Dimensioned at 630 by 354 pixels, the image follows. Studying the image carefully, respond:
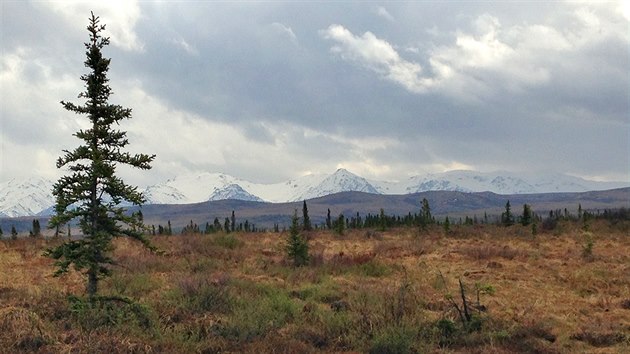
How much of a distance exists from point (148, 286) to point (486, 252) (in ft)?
58.0

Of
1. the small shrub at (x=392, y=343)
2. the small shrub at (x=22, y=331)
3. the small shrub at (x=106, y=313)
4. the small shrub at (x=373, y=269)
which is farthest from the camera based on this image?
the small shrub at (x=373, y=269)

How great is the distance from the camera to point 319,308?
1391 centimetres

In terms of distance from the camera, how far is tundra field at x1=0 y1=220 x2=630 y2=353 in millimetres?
10438

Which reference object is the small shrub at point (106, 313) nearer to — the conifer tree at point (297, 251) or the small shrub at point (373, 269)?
the small shrub at point (373, 269)

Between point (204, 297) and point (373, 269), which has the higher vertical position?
point (204, 297)

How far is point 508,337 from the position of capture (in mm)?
11547

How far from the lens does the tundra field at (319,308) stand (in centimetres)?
1044

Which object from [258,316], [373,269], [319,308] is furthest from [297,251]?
[258,316]

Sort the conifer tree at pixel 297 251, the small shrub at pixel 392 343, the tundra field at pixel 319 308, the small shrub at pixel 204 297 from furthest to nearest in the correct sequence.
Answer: the conifer tree at pixel 297 251 → the small shrub at pixel 204 297 → the tundra field at pixel 319 308 → the small shrub at pixel 392 343

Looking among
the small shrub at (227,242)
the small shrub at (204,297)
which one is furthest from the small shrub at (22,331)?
the small shrub at (227,242)

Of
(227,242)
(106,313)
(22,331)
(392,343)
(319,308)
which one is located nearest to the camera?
(22,331)

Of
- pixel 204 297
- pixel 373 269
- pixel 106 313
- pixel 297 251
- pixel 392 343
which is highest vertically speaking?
pixel 297 251

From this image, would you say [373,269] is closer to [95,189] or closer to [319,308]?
[319,308]

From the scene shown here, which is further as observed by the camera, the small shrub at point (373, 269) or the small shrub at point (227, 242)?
the small shrub at point (227, 242)
